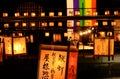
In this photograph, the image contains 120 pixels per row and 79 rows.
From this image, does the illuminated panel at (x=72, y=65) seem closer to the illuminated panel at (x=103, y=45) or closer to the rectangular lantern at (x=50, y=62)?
the rectangular lantern at (x=50, y=62)

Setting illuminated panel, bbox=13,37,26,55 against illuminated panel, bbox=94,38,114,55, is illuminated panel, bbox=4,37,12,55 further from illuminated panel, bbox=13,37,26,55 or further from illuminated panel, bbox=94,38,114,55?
illuminated panel, bbox=94,38,114,55

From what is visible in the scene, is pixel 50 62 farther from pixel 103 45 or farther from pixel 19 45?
pixel 103 45

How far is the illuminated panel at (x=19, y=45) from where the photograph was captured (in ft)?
17.2

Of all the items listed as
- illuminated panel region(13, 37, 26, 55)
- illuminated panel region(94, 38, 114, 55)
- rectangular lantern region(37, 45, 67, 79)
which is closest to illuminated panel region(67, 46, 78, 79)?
rectangular lantern region(37, 45, 67, 79)

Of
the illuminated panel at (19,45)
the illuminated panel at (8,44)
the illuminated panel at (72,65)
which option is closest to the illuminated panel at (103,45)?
the illuminated panel at (19,45)

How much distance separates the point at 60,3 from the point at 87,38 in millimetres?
6841

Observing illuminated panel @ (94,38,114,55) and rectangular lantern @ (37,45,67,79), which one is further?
illuminated panel @ (94,38,114,55)

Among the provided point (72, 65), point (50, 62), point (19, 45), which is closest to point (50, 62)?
point (50, 62)

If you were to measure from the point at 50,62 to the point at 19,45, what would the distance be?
8.24 feet

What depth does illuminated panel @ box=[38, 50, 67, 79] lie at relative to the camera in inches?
110

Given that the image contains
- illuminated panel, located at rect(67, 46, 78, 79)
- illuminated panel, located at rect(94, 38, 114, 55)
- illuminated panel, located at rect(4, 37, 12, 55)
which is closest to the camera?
illuminated panel, located at rect(67, 46, 78, 79)

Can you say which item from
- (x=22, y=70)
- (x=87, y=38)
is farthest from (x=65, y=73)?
(x=22, y=70)

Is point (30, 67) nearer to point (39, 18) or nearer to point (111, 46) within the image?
point (111, 46)

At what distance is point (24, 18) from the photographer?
8.51 feet
